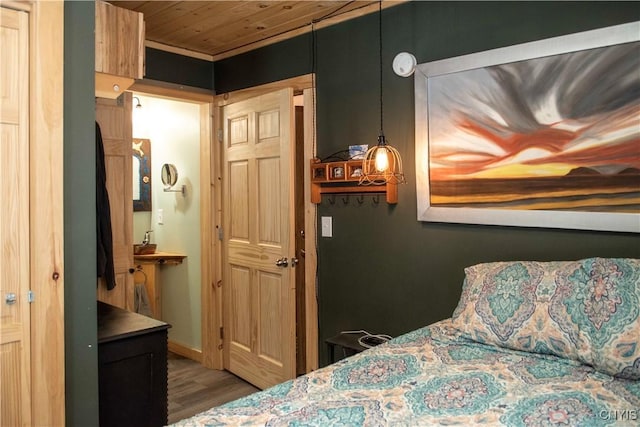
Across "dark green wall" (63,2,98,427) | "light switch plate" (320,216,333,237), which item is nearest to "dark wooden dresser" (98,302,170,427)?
"dark green wall" (63,2,98,427)


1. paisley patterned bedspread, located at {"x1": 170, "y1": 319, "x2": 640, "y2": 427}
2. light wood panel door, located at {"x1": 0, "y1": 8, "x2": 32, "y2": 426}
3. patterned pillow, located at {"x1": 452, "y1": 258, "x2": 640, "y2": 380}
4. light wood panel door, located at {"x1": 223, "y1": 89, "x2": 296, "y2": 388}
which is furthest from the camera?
light wood panel door, located at {"x1": 223, "y1": 89, "x2": 296, "y2": 388}

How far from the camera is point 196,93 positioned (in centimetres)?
392

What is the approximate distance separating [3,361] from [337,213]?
1916mm

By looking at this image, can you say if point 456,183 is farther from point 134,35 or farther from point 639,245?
point 134,35

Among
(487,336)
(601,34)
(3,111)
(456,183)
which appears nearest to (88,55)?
(3,111)

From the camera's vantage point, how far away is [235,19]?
10.4 feet

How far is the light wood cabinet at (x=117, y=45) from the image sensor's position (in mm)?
2230

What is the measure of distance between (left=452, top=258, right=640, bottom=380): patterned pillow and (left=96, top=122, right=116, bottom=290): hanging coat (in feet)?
7.61

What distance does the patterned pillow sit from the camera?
164 centimetres

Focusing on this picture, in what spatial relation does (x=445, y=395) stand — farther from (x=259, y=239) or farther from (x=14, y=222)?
(x=259, y=239)

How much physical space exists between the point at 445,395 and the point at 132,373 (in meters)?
1.50

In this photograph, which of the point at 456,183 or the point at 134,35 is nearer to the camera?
the point at 134,35

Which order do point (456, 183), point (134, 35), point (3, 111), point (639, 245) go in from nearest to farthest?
1. point (3, 111)
2. point (639, 245)
3. point (134, 35)
4. point (456, 183)

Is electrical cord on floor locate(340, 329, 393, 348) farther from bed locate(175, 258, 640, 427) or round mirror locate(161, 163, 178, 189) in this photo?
round mirror locate(161, 163, 178, 189)
